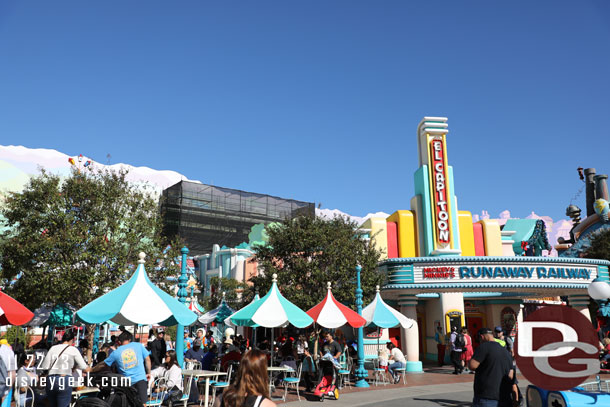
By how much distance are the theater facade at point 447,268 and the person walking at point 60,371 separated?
16206mm

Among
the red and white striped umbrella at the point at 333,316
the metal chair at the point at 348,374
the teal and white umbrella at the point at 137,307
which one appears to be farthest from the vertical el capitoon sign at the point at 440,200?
the teal and white umbrella at the point at 137,307

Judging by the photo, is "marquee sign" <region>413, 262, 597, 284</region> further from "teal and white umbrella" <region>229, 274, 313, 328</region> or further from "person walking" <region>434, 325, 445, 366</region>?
"teal and white umbrella" <region>229, 274, 313, 328</region>

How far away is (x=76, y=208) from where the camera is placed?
781 inches

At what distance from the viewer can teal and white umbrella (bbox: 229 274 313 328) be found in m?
11.9

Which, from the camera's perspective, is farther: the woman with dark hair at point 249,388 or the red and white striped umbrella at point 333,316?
the red and white striped umbrella at point 333,316

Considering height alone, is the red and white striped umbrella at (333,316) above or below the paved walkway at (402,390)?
above

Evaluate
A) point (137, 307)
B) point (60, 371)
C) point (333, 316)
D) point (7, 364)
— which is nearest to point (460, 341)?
point (333, 316)

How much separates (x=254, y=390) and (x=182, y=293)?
8502mm

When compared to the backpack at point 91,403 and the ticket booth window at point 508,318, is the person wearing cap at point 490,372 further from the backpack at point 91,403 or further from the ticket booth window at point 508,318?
the ticket booth window at point 508,318

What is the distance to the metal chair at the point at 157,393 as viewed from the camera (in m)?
8.69

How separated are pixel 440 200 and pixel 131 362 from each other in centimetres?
2167

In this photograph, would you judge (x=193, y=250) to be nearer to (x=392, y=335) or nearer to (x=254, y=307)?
(x=392, y=335)

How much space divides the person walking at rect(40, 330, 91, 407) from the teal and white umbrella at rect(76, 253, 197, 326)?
1.11 meters

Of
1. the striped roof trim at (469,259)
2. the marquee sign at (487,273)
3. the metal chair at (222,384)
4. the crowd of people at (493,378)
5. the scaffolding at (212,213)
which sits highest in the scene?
the scaffolding at (212,213)
